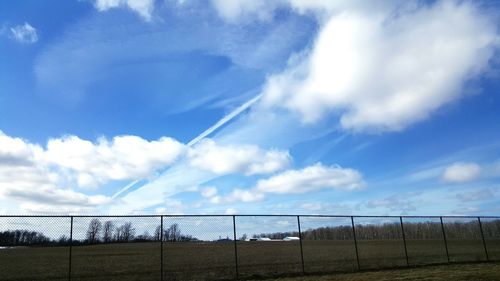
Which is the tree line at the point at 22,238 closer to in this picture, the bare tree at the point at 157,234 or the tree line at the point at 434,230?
the bare tree at the point at 157,234

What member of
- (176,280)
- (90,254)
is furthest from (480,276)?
(90,254)

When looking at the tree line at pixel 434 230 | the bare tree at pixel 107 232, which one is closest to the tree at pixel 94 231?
the bare tree at pixel 107 232

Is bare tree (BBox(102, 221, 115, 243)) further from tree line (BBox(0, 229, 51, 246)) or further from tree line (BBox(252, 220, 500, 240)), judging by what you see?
tree line (BBox(252, 220, 500, 240))

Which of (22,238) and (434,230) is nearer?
(22,238)

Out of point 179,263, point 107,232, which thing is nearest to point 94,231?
point 107,232

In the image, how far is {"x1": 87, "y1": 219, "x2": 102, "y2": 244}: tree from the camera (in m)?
15.4

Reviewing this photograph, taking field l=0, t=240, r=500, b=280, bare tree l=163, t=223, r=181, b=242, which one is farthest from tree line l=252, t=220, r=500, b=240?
bare tree l=163, t=223, r=181, b=242

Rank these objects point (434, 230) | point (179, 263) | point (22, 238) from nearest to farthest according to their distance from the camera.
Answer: point (22, 238) < point (179, 263) < point (434, 230)

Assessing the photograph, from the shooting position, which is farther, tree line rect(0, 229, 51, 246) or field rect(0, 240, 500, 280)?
field rect(0, 240, 500, 280)

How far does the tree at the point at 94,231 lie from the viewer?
15.4 meters

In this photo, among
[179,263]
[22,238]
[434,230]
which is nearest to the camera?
[22,238]

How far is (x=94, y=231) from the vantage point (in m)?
15.7

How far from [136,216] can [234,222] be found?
4.15 m

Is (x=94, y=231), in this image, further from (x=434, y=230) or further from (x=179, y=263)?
(x=434, y=230)
